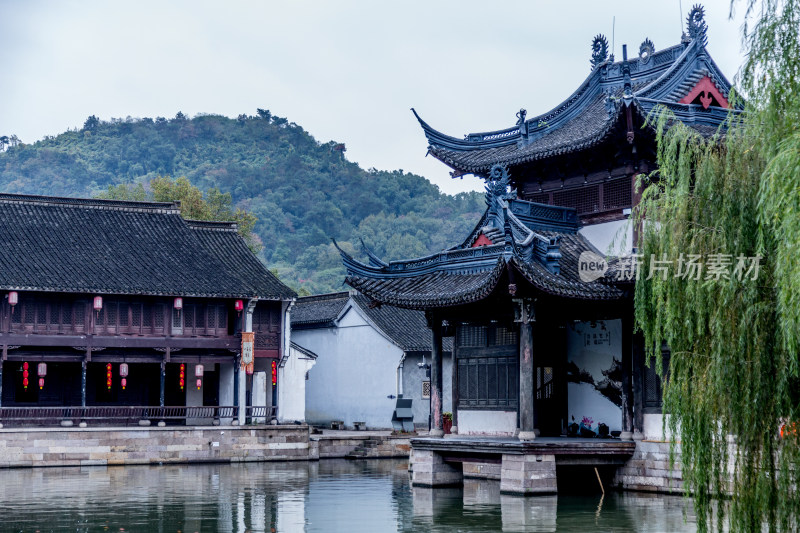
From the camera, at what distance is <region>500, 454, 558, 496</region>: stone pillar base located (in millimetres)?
21750

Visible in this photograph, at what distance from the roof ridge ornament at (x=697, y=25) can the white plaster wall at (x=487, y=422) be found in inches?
359

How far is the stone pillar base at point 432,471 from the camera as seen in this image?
24.2m

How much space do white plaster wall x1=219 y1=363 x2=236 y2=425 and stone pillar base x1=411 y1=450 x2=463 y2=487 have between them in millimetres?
14219

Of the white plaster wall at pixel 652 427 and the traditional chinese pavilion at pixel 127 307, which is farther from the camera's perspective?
the traditional chinese pavilion at pixel 127 307

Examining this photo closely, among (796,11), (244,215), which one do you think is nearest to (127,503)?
(796,11)

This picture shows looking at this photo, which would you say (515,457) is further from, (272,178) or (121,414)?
(272,178)

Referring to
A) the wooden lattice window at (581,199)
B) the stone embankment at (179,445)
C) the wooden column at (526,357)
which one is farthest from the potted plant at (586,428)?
the stone embankment at (179,445)

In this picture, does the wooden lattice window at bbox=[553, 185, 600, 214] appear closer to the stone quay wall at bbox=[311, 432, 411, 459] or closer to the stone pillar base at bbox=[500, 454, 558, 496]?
the stone pillar base at bbox=[500, 454, 558, 496]

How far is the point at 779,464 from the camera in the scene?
12516 millimetres

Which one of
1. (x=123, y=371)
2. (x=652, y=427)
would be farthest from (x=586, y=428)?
(x=123, y=371)

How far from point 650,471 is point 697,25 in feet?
31.9

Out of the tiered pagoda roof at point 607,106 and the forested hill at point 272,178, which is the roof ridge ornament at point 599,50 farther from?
the forested hill at point 272,178

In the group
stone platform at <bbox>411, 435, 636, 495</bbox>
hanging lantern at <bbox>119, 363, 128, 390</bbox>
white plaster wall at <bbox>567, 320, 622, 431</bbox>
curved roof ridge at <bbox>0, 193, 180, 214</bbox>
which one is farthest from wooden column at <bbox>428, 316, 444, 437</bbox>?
curved roof ridge at <bbox>0, 193, 180, 214</bbox>

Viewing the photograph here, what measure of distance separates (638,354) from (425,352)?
18.9 metres
